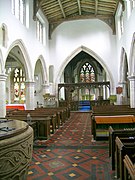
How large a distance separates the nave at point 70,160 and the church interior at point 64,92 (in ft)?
0.06

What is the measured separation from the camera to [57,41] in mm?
17109

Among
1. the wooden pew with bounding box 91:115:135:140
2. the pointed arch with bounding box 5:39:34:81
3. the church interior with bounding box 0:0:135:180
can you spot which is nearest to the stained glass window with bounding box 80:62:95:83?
the church interior with bounding box 0:0:135:180

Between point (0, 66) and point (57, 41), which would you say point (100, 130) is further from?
point (57, 41)

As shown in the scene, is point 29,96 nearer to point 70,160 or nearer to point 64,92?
point 70,160

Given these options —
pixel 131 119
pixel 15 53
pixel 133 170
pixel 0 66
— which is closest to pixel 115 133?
pixel 133 170

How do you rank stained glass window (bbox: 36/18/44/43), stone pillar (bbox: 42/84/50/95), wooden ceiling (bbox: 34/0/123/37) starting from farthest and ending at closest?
stone pillar (bbox: 42/84/50/95)
stained glass window (bbox: 36/18/44/43)
wooden ceiling (bbox: 34/0/123/37)

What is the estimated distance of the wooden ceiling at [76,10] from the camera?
552 inches

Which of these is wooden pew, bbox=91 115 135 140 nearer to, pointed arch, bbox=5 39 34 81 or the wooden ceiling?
pointed arch, bbox=5 39 34 81

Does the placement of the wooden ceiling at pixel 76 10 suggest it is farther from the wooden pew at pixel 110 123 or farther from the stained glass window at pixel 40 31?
the wooden pew at pixel 110 123

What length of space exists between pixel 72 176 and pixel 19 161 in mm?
1404

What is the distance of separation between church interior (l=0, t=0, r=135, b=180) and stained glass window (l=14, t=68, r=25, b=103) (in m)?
0.11

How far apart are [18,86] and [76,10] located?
9633mm

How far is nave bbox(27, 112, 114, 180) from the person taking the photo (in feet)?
11.0

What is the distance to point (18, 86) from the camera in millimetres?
19953
